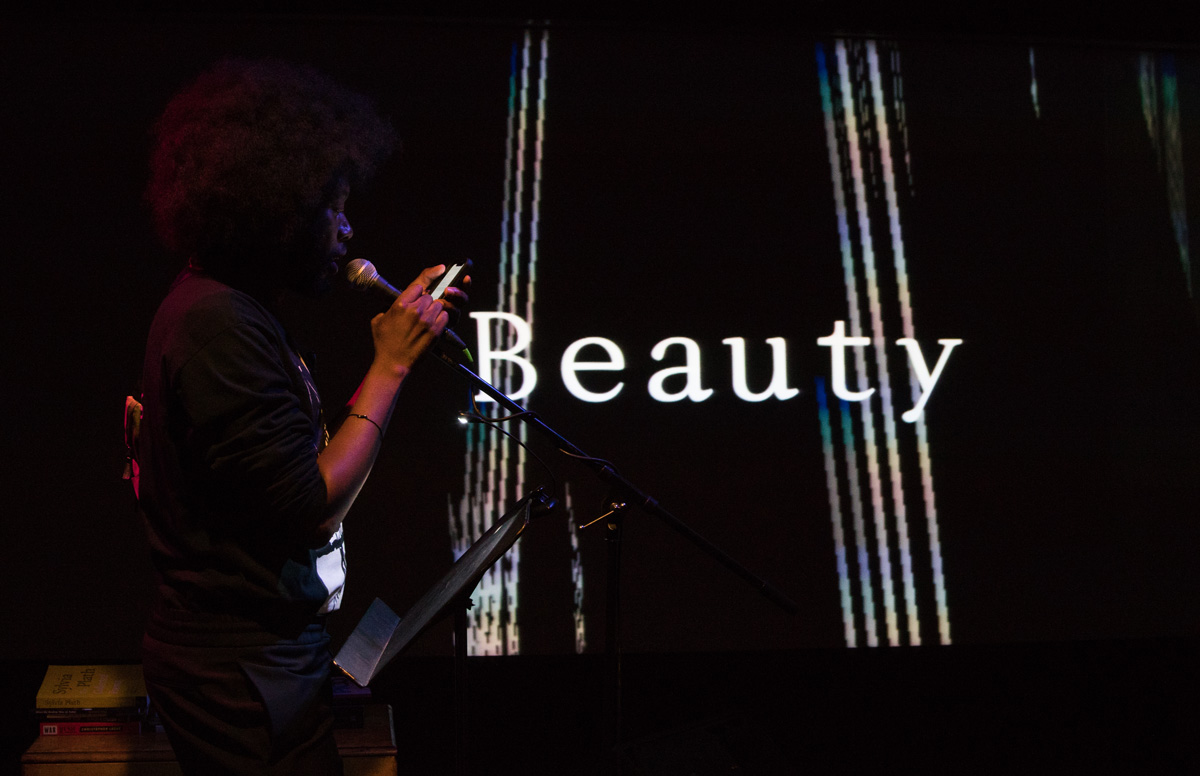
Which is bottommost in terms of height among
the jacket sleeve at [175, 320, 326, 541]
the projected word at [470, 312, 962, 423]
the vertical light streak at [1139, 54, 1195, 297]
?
the jacket sleeve at [175, 320, 326, 541]

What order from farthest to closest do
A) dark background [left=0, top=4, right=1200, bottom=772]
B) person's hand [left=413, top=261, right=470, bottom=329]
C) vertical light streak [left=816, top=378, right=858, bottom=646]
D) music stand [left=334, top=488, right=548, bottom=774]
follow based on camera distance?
1. vertical light streak [left=816, top=378, right=858, bottom=646]
2. dark background [left=0, top=4, right=1200, bottom=772]
3. person's hand [left=413, top=261, right=470, bottom=329]
4. music stand [left=334, top=488, right=548, bottom=774]

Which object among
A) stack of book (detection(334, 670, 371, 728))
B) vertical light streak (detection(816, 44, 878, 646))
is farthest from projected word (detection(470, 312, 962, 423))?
stack of book (detection(334, 670, 371, 728))

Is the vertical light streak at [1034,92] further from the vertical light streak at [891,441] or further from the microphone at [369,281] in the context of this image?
the microphone at [369,281]

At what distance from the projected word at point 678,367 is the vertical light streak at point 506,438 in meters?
0.04

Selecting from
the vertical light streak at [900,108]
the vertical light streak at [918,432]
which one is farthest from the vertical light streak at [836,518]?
the vertical light streak at [900,108]

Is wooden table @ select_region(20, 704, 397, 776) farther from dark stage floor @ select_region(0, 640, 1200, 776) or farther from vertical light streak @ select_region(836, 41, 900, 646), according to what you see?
vertical light streak @ select_region(836, 41, 900, 646)

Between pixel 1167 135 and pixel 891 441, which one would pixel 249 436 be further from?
pixel 1167 135

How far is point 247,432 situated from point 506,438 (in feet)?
6.73

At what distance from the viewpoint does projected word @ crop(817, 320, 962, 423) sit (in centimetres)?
317

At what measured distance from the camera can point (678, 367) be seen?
312cm

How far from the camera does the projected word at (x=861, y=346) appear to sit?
10.4ft

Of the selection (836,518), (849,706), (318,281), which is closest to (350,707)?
(318,281)

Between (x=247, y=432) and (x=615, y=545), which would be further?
(x=615, y=545)

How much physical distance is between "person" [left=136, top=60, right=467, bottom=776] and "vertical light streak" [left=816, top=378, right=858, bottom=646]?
222 centimetres
